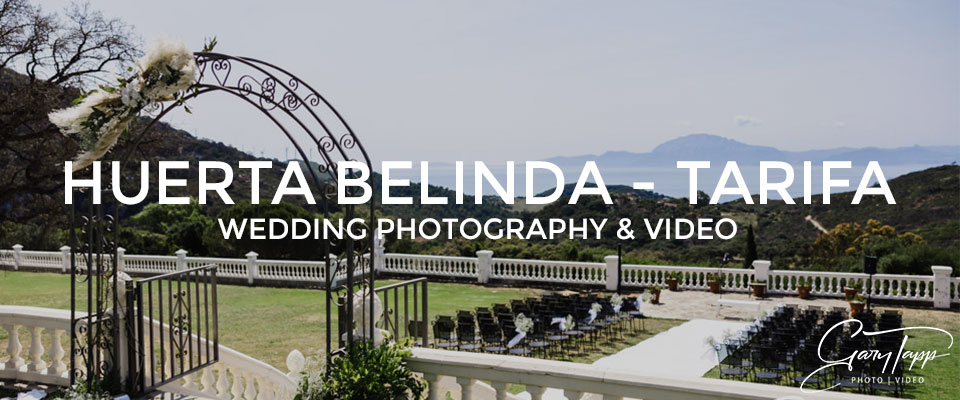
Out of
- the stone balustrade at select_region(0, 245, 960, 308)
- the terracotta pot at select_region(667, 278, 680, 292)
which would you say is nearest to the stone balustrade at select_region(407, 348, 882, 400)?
the stone balustrade at select_region(0, 245, 960, 308)

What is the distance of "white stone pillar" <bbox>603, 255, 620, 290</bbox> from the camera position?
817 inches

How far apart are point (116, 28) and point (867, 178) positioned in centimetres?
1832

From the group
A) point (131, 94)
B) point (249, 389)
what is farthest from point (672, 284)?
point (131, 94)

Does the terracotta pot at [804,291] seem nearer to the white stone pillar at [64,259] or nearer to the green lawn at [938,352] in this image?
the green lawn at [938,352]

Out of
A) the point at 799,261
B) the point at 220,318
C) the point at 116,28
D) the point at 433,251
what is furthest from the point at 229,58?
the point at 799,261

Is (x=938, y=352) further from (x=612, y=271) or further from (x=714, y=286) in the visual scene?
(x=612, y=271)

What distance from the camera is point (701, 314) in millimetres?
17156

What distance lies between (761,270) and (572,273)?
5.66 metres

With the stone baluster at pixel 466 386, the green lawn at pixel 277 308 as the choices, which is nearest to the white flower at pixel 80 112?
the stone baluster at pixel 466 386

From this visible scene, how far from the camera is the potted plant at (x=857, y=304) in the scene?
54.4ft

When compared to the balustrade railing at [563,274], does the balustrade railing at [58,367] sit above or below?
above

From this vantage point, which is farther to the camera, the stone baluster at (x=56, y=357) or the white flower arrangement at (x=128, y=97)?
the stone baluster at (x=56, y=357)

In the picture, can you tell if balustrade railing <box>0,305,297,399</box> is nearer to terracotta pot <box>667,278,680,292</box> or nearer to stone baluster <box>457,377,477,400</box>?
stone baluster <box>457,377,477,400</box>

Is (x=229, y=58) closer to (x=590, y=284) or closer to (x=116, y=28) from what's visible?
(x=116, y=28)
